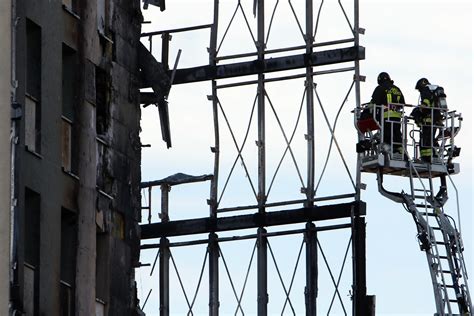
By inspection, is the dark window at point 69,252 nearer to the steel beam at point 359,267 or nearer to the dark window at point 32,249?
the dark window at point 32,249

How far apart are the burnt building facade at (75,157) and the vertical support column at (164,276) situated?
11745 mm

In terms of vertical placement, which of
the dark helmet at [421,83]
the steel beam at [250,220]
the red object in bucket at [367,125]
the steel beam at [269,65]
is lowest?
the red object in bucket at [367,125]

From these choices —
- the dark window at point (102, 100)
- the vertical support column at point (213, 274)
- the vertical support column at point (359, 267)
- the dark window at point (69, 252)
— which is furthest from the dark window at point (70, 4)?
the vertical support column at point (213, 274)

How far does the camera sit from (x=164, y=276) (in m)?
50.5

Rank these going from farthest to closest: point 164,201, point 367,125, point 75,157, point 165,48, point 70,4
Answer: point 164,201, point 165,48, point 367,125, point 70,4, point 75,157

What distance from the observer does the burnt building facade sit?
31844 millimetres

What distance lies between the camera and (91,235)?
115 feet

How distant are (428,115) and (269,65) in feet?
27.3

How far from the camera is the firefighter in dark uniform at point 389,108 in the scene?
4122 centimetres

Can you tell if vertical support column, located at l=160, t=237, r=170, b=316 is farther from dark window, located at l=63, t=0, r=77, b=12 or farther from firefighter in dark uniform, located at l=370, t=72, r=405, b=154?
dark window, located at l=63, t=0, r=77, b=12

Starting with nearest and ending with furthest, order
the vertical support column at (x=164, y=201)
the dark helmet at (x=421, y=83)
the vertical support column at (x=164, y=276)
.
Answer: the dark helmet at (x=421, y=83)
the vertical support column at (x=164, y=276)
the vertical support column at (x=164, y=201)

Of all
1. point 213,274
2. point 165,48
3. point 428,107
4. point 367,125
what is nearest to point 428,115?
point 428,107

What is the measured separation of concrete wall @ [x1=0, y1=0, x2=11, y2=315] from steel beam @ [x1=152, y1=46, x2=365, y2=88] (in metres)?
16.9

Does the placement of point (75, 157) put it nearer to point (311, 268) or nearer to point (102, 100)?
point (102, 100)
